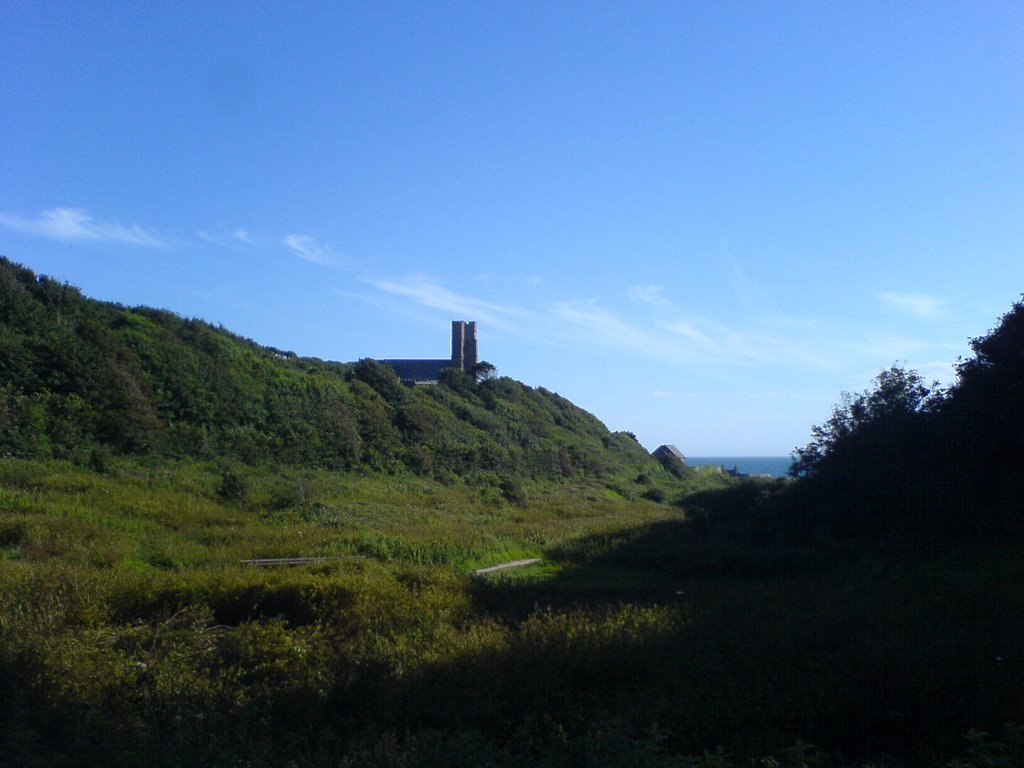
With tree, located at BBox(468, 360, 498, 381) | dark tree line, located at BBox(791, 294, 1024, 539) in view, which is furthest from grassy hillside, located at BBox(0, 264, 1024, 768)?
tree, located at BBox(468, 360, 498, 381)

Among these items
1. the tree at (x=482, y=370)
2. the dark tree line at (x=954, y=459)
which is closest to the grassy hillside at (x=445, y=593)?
the dark tree line at (x=954, y=459)

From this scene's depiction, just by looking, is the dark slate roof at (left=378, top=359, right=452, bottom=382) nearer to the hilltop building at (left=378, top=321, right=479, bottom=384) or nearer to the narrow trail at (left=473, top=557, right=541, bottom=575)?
the hilltop building at (left=378, top=321, right=479, bottom=384)

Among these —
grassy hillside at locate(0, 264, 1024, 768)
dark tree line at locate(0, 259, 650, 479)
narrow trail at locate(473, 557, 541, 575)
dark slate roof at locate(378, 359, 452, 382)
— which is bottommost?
narrow trail at locate(473, 557, 541, 575)

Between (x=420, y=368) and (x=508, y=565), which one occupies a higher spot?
(x=420, y=368)

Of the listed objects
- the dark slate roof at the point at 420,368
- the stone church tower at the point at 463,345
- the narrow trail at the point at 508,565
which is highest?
the stone church tower at the point at 463,345

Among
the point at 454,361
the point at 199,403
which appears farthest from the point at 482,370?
the point at 199,403

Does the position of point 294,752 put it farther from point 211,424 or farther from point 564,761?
point 211,424

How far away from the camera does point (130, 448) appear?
24.9 meters

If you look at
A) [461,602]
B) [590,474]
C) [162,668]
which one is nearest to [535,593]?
[461,602]

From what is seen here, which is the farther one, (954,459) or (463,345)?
(463,345)

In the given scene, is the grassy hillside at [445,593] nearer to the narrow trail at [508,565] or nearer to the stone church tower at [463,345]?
the narrow trail at [508,565]

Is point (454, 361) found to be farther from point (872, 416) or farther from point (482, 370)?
point (872, 416)

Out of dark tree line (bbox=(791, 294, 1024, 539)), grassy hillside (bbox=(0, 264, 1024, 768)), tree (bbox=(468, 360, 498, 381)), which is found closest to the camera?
grassy hillside (bbox=(0, 264, 1024, 768))

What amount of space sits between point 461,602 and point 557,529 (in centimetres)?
1391
